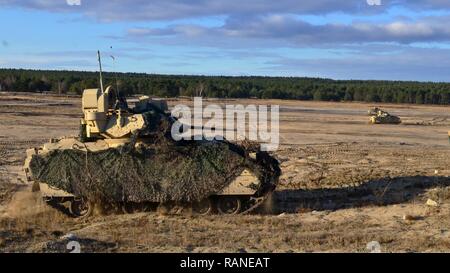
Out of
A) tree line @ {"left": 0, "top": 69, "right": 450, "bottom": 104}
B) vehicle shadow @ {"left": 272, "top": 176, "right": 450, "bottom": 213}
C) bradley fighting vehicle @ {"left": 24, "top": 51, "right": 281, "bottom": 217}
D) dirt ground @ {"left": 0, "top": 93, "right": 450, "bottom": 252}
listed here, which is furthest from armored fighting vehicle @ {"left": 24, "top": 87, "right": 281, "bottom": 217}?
tree line @ {"left": 0, "top": 69, "right": 450, "bottom": 104}

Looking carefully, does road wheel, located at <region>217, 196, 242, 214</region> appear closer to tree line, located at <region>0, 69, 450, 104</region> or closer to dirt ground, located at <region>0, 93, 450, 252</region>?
dirt ground, located at <region>0, 93, 450, 252</region>

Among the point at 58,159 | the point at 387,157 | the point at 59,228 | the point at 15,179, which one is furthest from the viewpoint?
the point at 387,157

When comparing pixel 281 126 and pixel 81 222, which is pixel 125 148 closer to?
pixel 81 222

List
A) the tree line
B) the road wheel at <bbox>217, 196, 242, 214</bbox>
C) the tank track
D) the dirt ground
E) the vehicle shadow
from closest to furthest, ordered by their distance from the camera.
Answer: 1. the dirt ground
2. the tank track
3. the road wheel at <bbox>217, 196, 242, 214</bbox>
4. the vehicle shadow
5. the tree line

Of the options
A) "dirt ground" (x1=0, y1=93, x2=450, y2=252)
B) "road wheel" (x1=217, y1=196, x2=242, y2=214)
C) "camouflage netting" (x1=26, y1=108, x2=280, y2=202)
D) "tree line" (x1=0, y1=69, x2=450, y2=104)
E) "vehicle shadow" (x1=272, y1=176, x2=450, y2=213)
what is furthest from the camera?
"tree line" (x1=0, y1=69, x2=450, y2=104)

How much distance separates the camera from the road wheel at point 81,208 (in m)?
14.4

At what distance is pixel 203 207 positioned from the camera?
570 inches

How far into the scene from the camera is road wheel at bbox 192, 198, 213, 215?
14375mm

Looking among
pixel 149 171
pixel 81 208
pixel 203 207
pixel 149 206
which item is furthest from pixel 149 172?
pixel 81 208

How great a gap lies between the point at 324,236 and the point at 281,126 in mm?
26940

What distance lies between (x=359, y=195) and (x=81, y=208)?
6339 mm

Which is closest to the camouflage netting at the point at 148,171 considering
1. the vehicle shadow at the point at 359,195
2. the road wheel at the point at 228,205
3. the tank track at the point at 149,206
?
the tank track at the point at 149,206

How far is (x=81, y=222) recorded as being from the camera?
1394 centimetres
